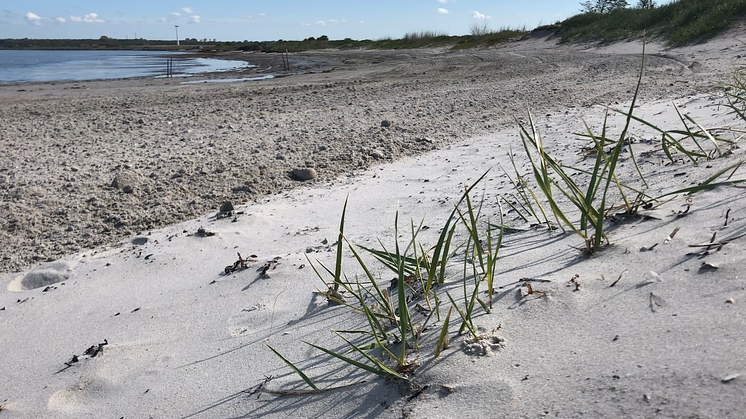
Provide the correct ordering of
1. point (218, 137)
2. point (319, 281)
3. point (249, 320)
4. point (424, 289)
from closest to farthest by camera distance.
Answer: point (424, 289) < point (249, 320) < point (319, 281) < point (218, 137)

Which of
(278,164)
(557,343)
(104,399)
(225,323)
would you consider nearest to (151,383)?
(104,399)

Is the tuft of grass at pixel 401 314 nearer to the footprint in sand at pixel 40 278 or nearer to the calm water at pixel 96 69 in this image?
the footprint in sand at pixel 40 278

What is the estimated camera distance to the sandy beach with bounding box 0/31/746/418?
1.28 m

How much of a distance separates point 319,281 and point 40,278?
1.68 m

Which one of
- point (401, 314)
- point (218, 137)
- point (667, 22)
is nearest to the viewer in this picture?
point (401, 314)

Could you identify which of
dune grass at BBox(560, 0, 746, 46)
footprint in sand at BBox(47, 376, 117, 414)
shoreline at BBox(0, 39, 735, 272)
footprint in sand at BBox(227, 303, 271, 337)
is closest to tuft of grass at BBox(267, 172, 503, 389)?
footprint in sand at BBox(227, 303, 271, 337)

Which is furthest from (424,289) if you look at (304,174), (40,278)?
(304,174)

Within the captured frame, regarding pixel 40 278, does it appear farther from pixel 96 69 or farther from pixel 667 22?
pixel 96 69

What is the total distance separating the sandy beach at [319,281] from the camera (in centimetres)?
128

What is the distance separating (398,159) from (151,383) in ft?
10.9

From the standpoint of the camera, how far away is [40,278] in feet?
9.56

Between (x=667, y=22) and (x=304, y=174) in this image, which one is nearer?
(x=304, y=174)

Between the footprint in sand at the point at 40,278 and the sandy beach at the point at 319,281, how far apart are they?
0.01 meters

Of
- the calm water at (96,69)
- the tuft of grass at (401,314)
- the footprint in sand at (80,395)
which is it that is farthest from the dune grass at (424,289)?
the calm water at (96,69)
